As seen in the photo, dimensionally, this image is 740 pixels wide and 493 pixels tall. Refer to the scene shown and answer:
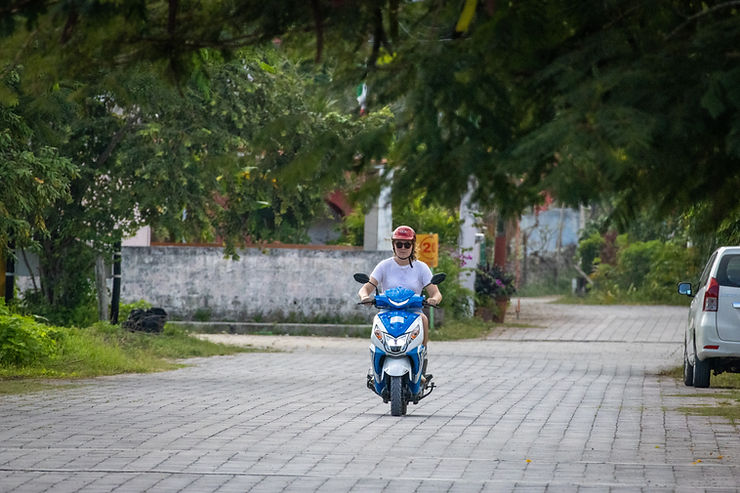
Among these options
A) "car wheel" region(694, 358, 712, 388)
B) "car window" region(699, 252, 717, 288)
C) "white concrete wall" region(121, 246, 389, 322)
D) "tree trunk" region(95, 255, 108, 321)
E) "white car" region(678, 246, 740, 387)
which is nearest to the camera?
"white car" region(678, 246, 740, 387)

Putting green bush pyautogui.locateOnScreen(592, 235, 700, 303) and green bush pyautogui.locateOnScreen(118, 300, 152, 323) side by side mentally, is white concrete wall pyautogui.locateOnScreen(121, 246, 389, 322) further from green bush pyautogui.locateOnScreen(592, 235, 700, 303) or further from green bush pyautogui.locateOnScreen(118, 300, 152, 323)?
green bush pyautogui.locateOnScreen(592, 235, 700, 303)

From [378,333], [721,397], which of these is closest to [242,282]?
[721,397]

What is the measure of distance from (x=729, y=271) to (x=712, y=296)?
385mm

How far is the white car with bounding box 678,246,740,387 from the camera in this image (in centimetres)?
1558

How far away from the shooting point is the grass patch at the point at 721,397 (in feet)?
42.3

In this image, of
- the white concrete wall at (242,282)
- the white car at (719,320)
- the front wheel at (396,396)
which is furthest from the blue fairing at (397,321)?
the white concrete wall at (242,282)

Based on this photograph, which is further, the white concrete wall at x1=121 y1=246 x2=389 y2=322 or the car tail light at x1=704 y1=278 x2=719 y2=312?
the white concrete wall at x1=121 y1=246 x2=389 y2=322

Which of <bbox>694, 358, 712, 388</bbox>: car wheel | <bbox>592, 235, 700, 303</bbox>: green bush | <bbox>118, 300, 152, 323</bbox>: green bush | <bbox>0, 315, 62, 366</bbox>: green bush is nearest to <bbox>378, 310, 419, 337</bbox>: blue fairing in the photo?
<bbox>694, 358, 712, 388</bbox>: car wheel

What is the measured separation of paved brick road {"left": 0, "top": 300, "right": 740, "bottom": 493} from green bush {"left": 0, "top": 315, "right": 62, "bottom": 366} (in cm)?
120

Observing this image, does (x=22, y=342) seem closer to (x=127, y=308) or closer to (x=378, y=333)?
(x=378, y=333)

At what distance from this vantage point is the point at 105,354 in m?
18.0

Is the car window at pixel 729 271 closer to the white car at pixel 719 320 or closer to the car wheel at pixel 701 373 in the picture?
the white car at pixel 719 320

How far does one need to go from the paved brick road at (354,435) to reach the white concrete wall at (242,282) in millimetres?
10451

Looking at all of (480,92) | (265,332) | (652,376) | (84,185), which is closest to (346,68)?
(480,92)
